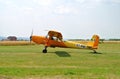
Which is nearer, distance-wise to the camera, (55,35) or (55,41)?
(55,35)

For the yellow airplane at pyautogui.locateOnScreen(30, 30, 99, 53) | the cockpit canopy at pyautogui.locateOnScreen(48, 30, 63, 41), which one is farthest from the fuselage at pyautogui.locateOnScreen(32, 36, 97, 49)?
the cockpit canopy at pyautogui.locateOnScreen(48, 30, 63, 41)

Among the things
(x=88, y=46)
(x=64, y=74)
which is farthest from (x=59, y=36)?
(x=64, y=74)

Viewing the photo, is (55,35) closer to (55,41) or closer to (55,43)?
(55,41)

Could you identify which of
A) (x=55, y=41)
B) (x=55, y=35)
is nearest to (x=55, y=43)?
(x=55, y=41)

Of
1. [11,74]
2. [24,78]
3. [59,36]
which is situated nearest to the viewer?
[24,78]

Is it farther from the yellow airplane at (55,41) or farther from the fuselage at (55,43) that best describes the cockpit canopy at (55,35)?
the fuselage at (55,43)

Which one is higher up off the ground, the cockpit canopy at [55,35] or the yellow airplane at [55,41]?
the cockpit canopy at [55,35]

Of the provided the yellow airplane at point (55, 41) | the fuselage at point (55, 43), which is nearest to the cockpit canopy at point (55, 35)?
the yellow airplane at point (55, 41)

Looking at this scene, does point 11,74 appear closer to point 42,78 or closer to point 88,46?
point 42,78

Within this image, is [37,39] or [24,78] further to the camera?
[37,39]

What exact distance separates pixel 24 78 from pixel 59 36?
75.5ft

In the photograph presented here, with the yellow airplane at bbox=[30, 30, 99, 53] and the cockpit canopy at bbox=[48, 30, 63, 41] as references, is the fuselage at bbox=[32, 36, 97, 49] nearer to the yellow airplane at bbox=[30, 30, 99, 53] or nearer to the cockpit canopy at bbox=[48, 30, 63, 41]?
the yellow airplane at bbox=[30, 30, 99, 53]

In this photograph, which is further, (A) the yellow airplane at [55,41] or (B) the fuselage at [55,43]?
(B) the fuselage at [55,43]

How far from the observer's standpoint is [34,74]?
17.0 meters
